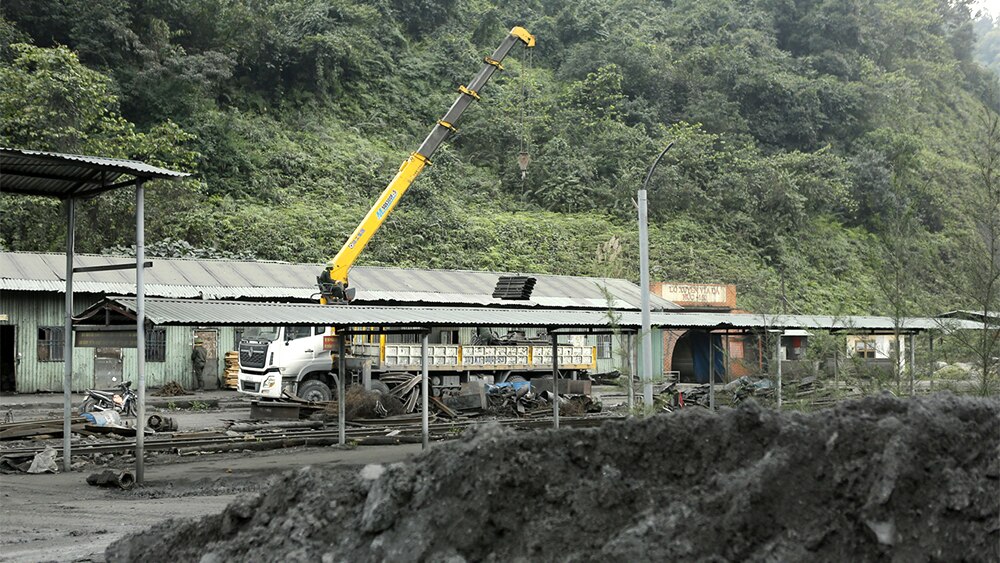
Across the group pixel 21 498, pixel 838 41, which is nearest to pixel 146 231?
pixel 21 498

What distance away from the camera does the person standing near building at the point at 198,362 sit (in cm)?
3394

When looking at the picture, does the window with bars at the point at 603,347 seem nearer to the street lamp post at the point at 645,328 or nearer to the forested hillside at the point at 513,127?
the forested hillside at the point at 513,127

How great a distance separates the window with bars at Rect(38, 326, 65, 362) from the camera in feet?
101

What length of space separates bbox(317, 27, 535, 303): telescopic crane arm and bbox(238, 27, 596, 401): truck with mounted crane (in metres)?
0.03

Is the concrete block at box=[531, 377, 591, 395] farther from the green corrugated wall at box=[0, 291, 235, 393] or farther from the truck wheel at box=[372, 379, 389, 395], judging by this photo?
the green corrugated wall at box=[0, 291, 235, 393]

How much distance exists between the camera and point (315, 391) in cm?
2664

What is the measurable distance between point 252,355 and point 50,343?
25.6 ft

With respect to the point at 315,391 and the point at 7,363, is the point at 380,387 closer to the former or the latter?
the point at 315,391

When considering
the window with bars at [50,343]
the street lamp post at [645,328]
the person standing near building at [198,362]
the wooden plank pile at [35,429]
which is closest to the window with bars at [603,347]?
the person standing near building at [198,362]

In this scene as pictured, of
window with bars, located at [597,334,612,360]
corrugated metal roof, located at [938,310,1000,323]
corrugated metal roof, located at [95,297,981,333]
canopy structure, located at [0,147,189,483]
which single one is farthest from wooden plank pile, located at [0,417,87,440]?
window with bars, located at [597,334,612,360]

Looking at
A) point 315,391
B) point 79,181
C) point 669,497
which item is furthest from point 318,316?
point 669,497

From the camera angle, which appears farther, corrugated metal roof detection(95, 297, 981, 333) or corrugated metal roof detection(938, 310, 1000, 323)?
corrugated metal roof detection(938, 310, 1000, 323)

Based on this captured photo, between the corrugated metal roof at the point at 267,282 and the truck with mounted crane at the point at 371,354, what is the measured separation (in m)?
3.05

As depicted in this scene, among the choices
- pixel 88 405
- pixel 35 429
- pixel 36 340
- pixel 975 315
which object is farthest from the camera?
pixel 36 340
